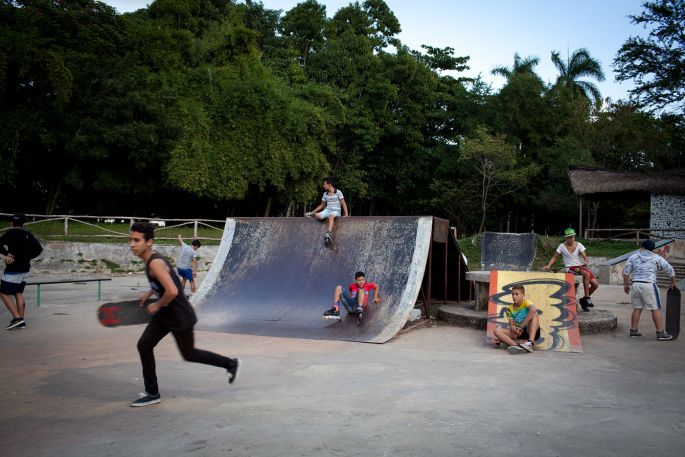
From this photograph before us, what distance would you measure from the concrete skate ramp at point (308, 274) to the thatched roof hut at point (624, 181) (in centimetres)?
2135

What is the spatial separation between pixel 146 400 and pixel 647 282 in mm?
6860

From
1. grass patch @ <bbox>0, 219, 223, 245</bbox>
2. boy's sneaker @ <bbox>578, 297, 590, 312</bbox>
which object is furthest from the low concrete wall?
boy's sneaker @ <bbox>578, 297, 590, 312</bbox>

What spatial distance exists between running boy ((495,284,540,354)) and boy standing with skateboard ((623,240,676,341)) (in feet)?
6.07

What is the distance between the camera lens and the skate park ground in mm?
3778

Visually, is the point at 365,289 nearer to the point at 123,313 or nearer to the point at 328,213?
the point at 328,213

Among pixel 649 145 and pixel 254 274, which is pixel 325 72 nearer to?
pixel 649 145

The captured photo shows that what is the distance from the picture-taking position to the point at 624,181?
89.9ft

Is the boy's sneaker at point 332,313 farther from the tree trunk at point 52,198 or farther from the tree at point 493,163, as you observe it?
the tree at point 493,163

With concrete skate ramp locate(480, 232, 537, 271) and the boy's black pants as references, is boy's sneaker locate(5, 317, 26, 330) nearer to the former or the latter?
the boy's black pants

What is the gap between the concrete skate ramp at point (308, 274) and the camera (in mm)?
8367

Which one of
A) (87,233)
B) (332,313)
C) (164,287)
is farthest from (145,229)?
(87,233)

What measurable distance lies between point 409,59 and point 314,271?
105ft

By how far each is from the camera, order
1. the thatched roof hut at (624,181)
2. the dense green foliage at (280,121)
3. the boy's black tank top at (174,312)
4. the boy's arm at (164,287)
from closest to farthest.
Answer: the boy's arm at (164,287), the boy's black tank top at (174,312), the dense green foliage at (280,121), the thatched roof hut at (624,181)

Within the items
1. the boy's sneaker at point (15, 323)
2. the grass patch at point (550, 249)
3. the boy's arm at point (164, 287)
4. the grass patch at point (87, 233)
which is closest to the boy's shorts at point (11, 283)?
the boy's sneaker at point (15, 323)
